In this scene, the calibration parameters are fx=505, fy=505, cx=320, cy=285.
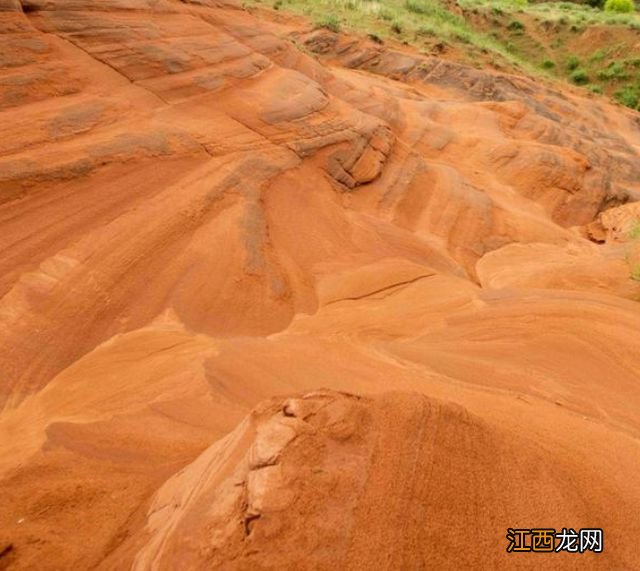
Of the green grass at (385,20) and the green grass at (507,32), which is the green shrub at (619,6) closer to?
the green grass at (507,32)

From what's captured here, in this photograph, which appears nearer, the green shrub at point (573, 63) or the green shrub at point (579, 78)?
the green shrub at point (579, 78)

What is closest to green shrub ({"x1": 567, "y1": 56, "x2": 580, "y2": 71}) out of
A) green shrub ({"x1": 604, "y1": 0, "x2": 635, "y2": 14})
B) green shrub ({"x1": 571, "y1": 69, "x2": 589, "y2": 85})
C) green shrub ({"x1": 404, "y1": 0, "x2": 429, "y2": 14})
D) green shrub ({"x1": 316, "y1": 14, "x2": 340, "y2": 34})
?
green shrub ({"x1": 571, "y1": 69, "x2": 589, "y2": 85})

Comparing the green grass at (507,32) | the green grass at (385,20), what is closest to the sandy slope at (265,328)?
the green grass at (385,20)

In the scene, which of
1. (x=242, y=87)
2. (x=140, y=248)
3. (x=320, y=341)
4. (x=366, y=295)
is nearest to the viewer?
(x=320, y=341)

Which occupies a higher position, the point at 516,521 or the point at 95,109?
the point at 516,521

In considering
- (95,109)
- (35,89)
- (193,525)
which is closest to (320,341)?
(193,525)

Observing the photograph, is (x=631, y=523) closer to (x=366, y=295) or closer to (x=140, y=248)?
(x=366, y=295)

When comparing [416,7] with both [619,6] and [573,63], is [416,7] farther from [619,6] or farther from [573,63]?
[619,6]

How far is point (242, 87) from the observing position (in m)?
7.68

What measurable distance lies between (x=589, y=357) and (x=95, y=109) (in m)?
5.61

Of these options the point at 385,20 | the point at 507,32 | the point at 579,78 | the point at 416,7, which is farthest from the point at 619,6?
the point at 385,20

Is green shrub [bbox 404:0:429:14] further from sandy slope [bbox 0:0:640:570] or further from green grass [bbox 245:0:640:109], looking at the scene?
sandy slope [bbox 0:0:640:570]

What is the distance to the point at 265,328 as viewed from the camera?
15.5 ft

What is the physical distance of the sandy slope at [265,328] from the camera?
1.97 meters
